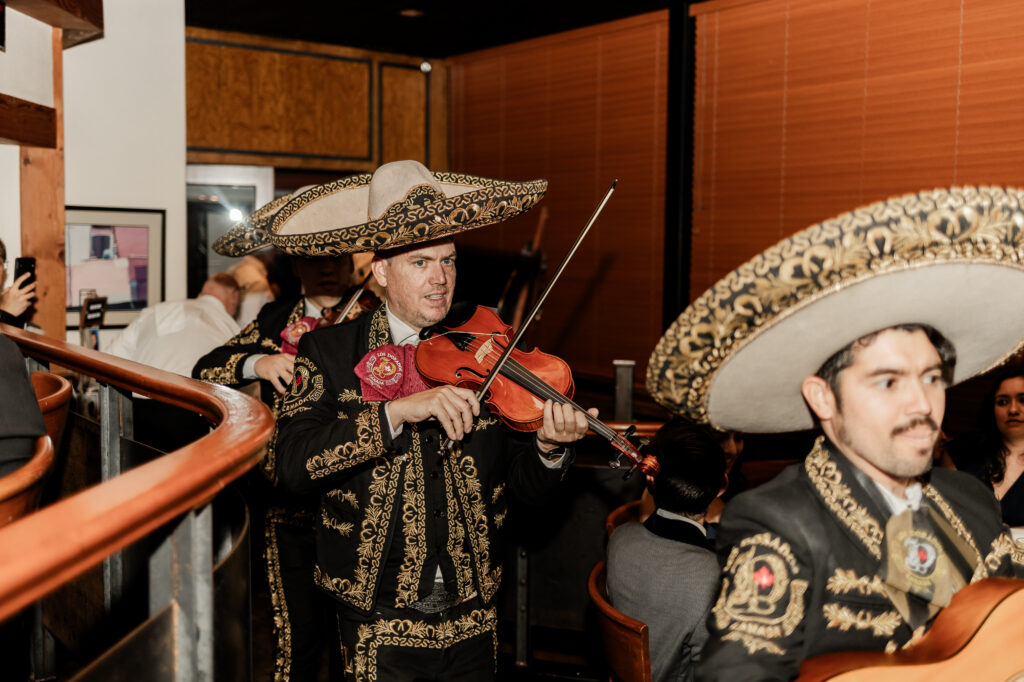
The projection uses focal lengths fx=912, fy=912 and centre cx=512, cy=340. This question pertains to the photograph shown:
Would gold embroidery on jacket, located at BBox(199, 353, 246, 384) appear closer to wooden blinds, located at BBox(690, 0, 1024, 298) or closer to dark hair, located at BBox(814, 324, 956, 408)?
dark hair, located at BBox(814, 324, 956, 408)

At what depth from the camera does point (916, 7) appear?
4.81 metres

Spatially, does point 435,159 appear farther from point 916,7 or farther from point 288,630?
point 288,630

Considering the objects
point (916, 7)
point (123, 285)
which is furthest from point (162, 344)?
point (916, 7)

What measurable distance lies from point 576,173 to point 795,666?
19.7 ft

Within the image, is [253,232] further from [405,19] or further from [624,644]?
[405,19]

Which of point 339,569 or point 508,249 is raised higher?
point 508,249

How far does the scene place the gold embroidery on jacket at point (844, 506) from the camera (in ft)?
4.04

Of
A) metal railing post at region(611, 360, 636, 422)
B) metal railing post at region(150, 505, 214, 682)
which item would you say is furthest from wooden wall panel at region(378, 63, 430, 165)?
metal railing post at region(150, 505, 214, 682)

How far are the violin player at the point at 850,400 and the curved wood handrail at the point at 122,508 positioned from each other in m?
0.60

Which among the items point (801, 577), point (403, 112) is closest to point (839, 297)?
point (801, 577)

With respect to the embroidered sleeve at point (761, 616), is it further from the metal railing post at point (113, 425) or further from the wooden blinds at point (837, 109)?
the wooden blinds at point (837, 109)

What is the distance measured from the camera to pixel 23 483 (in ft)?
5.23

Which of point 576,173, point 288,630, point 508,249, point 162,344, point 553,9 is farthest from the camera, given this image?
point 508,249

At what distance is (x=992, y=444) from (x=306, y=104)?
19.1 ft
